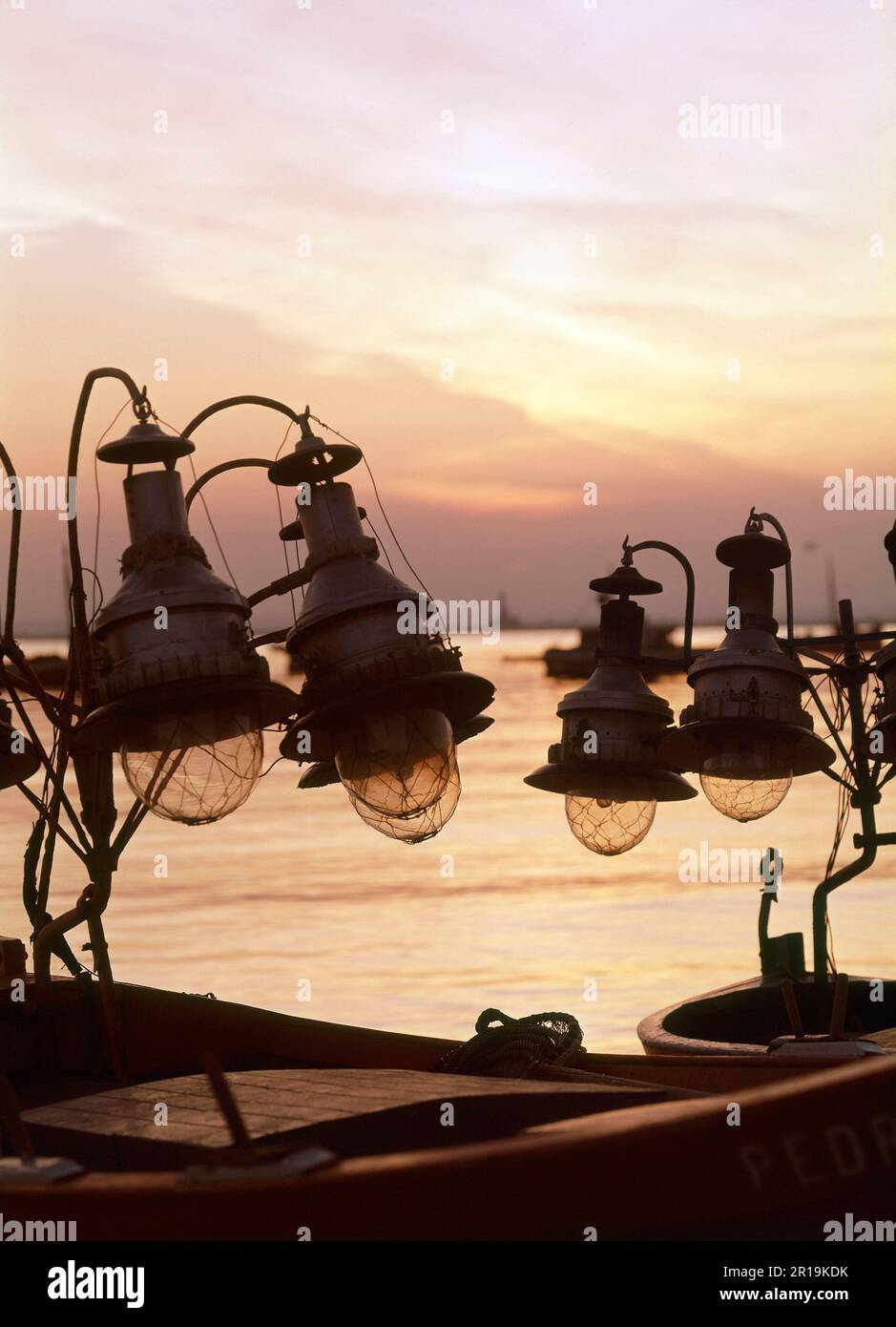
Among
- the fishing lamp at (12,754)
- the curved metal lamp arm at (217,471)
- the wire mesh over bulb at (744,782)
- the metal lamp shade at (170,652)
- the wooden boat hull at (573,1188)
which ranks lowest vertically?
the wooden boat hull at (573,1188)

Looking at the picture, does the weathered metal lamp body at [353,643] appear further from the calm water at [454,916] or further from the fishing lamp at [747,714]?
the calm water at [454,916]

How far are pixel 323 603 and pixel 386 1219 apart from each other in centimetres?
254

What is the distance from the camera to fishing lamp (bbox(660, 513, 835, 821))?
9.73 metres

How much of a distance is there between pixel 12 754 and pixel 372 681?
9.00 feet

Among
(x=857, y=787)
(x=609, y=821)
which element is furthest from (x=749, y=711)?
(x=857, y=787)

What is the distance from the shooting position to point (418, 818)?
765 centimetres

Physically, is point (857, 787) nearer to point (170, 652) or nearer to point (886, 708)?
point (886, 708)

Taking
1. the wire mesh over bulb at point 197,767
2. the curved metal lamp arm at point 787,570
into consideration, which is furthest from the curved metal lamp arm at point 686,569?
the wire mesh over bulb at point 197,767

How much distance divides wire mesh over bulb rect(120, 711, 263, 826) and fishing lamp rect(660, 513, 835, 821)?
328 centimetres

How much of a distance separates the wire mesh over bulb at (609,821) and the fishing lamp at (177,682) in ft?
11.5

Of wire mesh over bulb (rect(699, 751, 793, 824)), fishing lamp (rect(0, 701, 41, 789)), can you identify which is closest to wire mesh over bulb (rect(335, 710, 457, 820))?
fishing lamp (rect(0, 701, 41, 789))

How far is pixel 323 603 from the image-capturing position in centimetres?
749

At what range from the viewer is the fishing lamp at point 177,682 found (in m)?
7.10

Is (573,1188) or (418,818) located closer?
(573,1188)
